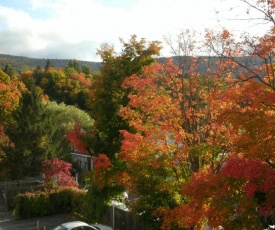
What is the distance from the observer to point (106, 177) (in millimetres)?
20078

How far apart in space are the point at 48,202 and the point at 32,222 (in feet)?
6.58

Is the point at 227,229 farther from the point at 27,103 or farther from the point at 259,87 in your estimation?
the point at 27,103

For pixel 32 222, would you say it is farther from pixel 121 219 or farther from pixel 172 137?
pixel 172 137

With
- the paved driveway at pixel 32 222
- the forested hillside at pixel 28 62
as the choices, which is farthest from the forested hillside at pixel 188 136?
the forested hillside at pixel 28 62

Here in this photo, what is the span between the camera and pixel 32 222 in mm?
24828

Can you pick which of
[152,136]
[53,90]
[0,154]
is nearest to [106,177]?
[152,136]

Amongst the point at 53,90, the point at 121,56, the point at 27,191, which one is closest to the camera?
the point at 121,56

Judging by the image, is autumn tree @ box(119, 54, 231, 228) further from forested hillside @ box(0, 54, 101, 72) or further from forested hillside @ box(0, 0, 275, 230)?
forested hillside @ box(0, 54, 101, 72)

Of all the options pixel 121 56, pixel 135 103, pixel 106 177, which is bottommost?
pixel 106 177

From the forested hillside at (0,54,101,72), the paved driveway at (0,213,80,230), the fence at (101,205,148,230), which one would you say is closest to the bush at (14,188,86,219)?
the paved driveway at (0,213,80,230)

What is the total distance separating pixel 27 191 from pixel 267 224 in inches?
872

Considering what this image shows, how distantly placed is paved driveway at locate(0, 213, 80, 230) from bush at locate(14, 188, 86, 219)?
1.79ft

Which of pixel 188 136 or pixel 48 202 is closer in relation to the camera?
pixel 188 136

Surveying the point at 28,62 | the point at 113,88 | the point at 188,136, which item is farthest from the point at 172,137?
the point at 28,62
